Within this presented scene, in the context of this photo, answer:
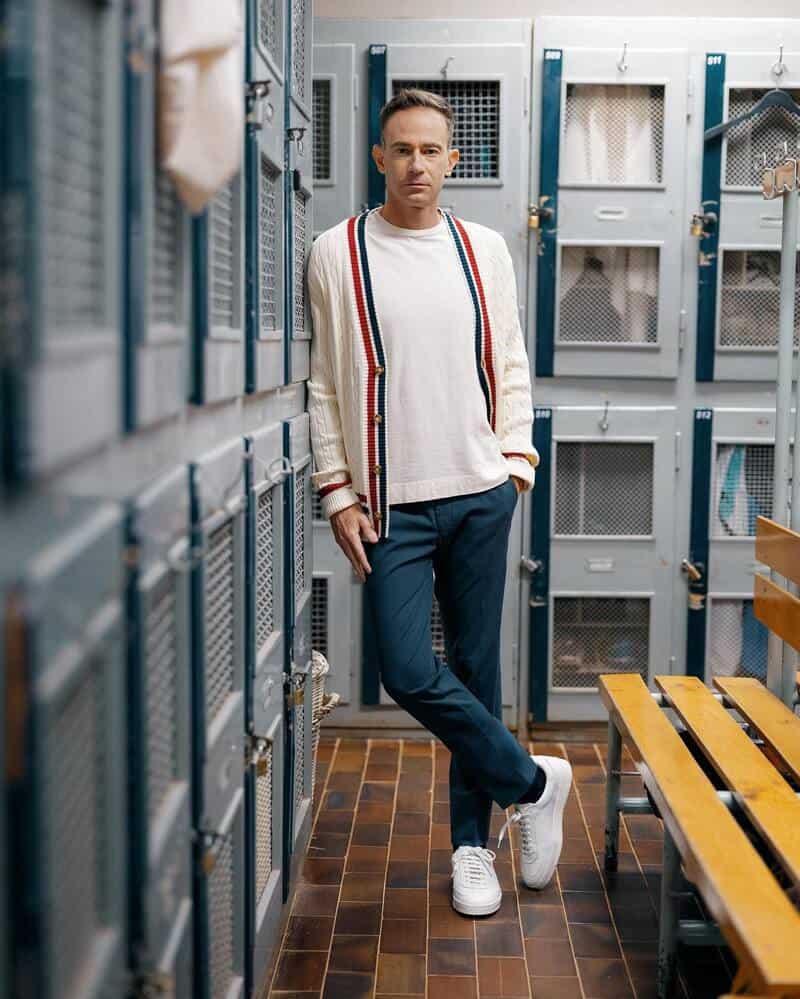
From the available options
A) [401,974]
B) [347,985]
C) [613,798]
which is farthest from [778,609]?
[347,985]

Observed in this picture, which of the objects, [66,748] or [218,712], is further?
[218,712]

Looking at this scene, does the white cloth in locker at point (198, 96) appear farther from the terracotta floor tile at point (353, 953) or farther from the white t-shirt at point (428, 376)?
the terracotta floor tile at point (353, 953)

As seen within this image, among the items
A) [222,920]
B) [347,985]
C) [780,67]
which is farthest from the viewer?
[780,67]

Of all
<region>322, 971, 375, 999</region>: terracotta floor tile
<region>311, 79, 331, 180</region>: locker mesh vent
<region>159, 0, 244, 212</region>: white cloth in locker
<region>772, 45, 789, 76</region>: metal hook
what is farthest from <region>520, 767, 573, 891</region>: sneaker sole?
<region>772, 45, 789, 76</region>: metal hook

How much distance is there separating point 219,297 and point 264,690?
84 cm

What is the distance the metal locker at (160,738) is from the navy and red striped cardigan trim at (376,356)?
1134 millimetres

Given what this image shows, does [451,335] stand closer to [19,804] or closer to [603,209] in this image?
[603,209]

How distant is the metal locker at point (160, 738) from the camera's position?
1.47 m

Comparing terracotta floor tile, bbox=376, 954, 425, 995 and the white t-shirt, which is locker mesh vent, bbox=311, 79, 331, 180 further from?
terracotta floor tile, bbox=376, 954, 425, 995

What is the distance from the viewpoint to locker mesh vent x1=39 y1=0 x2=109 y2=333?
1143 mm

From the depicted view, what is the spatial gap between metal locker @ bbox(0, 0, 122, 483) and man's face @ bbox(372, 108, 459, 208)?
154 cm

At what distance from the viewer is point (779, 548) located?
9.84 feet

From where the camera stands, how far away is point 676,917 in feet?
8.25

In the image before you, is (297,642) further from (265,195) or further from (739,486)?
(739,486)
